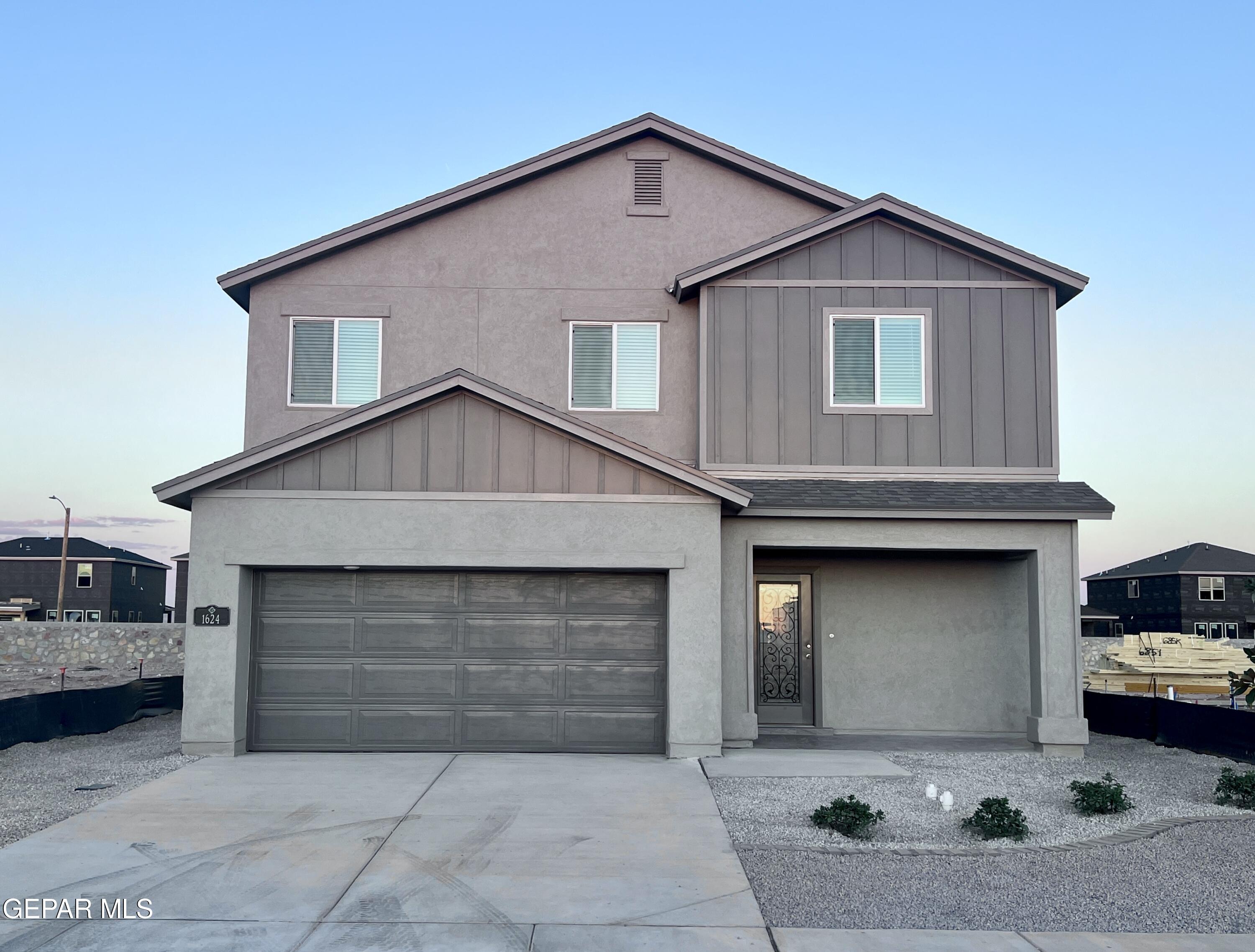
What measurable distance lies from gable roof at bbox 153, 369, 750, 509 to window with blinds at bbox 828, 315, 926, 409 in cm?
282

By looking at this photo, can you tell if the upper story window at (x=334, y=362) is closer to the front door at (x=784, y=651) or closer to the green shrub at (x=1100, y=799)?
the front door at (x=784, y=651)

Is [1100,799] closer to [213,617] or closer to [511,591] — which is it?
[511,591]

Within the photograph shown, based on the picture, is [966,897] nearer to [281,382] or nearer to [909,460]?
[909,460]

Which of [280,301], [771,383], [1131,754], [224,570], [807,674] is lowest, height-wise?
[1131,754]

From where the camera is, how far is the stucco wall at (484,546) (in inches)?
475

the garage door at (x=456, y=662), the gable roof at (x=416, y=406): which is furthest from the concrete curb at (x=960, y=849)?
the gable roof at (x=416, y=406)

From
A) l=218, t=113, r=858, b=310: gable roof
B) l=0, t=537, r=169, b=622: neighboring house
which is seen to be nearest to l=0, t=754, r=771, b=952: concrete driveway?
l=218, t=113, r=858, b=310: gable roof

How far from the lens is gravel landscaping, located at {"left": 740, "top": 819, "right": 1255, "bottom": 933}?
6613 millimetres

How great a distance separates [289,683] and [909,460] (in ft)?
27.3

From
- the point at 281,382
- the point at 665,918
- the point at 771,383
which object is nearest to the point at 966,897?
the point at 665,918

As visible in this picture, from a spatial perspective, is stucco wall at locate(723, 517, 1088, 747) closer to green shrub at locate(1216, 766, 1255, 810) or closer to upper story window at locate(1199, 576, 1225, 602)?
green shrub at locate(1216, 766, 1255, 810)

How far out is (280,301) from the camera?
15.3 m

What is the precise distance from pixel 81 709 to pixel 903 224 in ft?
42.6

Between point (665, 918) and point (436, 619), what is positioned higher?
point (436, 619)
